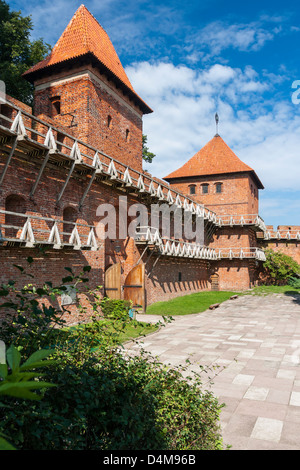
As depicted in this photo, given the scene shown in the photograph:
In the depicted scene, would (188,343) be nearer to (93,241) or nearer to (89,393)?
(93,241)

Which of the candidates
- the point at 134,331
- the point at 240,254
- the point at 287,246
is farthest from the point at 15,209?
the point at 287,246

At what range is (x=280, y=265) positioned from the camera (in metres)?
30.9

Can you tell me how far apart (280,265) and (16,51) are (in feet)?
85.7

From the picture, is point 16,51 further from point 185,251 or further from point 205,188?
point 205,188

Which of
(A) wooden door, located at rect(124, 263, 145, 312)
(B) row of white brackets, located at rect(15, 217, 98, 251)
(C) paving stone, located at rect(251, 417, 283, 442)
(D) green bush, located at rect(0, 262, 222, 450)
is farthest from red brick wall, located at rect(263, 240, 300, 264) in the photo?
(D) green bush, located at rect(0, 262, 222, 450)

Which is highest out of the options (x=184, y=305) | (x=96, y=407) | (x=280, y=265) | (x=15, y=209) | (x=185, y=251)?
(x=15, y=209)

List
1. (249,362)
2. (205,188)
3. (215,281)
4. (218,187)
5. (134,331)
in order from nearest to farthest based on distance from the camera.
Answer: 1. (249,362)
2. (134,331)
3. (215,281)
4. (218,187)
5. (205,188)

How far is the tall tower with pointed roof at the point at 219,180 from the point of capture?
1169 inches

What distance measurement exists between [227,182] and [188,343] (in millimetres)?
22201

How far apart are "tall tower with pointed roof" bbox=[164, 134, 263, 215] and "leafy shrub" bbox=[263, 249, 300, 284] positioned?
471 cm

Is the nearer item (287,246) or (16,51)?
(16,51)

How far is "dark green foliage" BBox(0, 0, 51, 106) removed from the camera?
18562 millimetres

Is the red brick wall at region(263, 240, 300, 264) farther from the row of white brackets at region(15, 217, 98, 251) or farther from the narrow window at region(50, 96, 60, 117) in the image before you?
the row of white brackets at region(15, 217, 98, 251)
